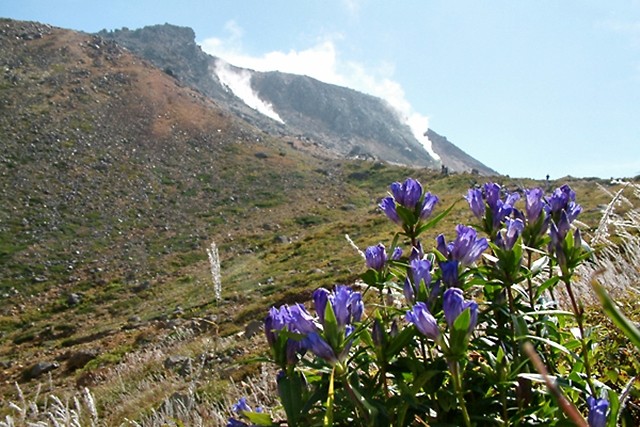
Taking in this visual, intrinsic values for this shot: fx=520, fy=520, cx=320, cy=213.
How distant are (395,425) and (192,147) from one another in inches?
1731

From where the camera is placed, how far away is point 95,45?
53.6 m

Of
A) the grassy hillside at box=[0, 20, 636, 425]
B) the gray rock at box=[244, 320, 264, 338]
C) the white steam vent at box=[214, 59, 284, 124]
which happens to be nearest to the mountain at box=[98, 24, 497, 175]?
the white steam vent at box=[214, 59, 284, 124]

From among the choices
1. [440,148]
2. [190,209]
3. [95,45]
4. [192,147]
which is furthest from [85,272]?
[440,148]

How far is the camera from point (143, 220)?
3266 centimetres

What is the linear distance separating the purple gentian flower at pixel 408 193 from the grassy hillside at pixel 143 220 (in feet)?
7.80

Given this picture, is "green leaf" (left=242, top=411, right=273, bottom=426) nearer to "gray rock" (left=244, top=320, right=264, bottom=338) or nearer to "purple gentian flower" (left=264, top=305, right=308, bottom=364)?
"purple gentian flower" (left=264, top=305, right=308, bottom=364)

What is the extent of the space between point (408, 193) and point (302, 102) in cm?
12422

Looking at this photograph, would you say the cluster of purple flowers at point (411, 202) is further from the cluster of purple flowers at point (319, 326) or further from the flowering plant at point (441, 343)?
the cluster of purple flowers at point (319, 326)

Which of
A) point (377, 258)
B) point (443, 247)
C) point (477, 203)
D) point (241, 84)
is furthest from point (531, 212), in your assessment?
point (241, 84)

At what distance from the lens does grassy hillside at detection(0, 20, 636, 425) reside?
11.7m

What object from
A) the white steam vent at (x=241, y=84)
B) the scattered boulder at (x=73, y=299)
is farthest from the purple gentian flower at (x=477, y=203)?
the white steam vent at (x=241, y=84)

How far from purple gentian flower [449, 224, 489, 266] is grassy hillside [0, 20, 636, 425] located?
2.49 meters

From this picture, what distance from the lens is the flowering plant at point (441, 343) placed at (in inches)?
50.5

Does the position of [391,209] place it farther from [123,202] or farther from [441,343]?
[123,202]
